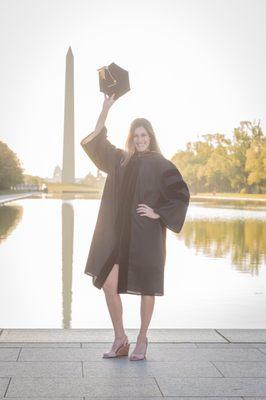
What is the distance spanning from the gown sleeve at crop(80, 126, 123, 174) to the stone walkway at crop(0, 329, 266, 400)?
133 centimetres

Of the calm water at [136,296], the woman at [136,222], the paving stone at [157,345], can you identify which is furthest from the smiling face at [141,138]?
the calm water at [136,296]

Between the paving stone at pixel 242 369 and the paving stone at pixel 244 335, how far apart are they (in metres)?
0.62

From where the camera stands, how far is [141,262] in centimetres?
510

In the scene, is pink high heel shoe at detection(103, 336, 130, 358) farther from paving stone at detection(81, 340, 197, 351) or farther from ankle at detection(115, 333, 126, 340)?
paving stone at detection(81, 340, 197, 351)

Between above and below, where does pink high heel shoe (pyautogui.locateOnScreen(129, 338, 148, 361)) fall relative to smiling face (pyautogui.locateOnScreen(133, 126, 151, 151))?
below

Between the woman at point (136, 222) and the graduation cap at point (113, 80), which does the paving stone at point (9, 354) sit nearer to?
the woman at point (136, 222)

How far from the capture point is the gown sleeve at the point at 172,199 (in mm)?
5137

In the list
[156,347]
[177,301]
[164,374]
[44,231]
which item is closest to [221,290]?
[177,301]

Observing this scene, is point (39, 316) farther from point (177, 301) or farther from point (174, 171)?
point (174, 171)

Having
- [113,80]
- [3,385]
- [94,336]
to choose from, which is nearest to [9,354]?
[3,385]

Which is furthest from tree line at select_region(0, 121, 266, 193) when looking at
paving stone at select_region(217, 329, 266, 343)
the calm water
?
paving stone at select_region(217, 329, 266, 343)

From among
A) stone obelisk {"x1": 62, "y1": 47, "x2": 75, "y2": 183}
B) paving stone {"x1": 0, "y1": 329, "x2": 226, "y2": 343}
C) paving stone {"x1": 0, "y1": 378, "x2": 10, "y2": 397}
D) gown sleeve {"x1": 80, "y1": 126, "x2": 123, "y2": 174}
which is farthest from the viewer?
stone obelisk {"x1": 62, "y1": 47, "x2": 75, "y2": 183}

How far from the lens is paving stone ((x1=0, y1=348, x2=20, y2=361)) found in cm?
485

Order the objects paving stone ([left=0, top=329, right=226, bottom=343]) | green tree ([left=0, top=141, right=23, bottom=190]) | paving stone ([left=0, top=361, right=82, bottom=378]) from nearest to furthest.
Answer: paving stone ([left=0, top=361, right=82, bottom=378]) < paving stone ([left=0, top=329, right=226, bottom=343]) < green tree ([left=0, top=141, right=23, bottom=190])
